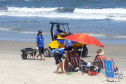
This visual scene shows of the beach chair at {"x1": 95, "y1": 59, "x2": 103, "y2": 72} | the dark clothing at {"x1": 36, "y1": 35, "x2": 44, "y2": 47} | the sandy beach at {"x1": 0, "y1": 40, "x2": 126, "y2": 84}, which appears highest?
the dark clothing at {"x1": 36, "y1": 35, "x2": 44, "y2": 47}

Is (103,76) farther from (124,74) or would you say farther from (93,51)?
(93,51)

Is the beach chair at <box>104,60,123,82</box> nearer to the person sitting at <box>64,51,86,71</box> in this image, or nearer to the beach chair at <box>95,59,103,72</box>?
the beach chair at <box>95,59,103,72</box>

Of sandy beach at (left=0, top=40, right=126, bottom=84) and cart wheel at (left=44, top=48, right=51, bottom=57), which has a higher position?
cart wheel at (left=44, top=48, right=51, bottom=57)

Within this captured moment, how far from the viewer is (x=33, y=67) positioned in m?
10.3

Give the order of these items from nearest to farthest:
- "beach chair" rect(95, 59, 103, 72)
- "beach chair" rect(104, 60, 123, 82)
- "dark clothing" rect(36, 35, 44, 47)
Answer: "beach chair" rect(104, 60, 123, 82), "beach chair" rect(95, 59, 103, 72), "dark clothing" rect(36, 35, 44, 47)

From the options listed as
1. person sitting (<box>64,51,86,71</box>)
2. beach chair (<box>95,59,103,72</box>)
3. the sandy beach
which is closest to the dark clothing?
the sandy beach

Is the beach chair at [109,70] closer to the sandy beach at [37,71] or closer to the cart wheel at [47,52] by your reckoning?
the sandy beach at [37,71]

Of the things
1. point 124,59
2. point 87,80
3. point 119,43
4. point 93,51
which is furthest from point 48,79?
point 119,43

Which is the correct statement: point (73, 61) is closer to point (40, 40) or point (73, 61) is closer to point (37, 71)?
point (37, 71)

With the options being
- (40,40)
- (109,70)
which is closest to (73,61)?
(109,70)

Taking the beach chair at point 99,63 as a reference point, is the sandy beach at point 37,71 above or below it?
below

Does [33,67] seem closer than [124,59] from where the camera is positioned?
Yes

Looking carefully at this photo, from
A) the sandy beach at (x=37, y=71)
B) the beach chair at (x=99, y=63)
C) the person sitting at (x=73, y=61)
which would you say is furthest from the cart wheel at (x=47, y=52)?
the beach chair at (x=99, y=63)

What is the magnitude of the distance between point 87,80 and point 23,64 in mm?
3092
